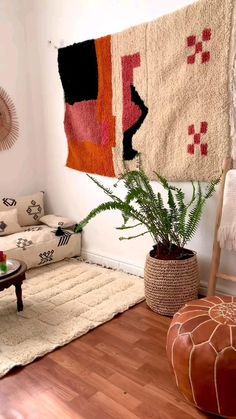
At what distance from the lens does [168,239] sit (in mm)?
2186

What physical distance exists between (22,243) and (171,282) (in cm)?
137

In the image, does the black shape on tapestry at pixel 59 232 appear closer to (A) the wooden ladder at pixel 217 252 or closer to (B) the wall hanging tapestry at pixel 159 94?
(B) the wall hanging tapestry at pixel 159 94

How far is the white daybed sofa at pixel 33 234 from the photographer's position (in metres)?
2.92

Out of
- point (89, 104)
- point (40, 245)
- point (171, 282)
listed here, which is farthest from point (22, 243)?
point (171, 282)

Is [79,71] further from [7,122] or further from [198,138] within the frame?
[198,138]

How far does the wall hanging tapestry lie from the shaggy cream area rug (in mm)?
849

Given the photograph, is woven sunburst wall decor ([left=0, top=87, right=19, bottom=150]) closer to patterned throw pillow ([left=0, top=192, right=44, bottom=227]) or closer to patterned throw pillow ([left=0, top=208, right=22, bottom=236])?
patterned throw pillow ([left=0, top=192, right=44, bottom=227])

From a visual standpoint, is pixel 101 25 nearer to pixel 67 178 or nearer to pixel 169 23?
pixel 169 23

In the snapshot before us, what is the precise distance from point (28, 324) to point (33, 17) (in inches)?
109

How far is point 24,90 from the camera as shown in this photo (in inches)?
135

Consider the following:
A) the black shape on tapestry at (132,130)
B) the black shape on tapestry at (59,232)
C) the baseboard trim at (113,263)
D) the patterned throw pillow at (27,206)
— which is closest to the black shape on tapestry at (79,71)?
the black shape on tapestry at (132,130)

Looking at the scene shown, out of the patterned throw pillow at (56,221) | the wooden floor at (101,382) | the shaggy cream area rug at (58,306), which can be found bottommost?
the wooden floor at (101,382)

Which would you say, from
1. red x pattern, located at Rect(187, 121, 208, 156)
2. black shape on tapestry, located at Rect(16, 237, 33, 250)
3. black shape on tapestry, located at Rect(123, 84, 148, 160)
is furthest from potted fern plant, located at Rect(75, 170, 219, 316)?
black shape on tapestry, located at Rect(16, 237, 33, 250)

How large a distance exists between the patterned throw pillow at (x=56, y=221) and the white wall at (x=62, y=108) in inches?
3.6
